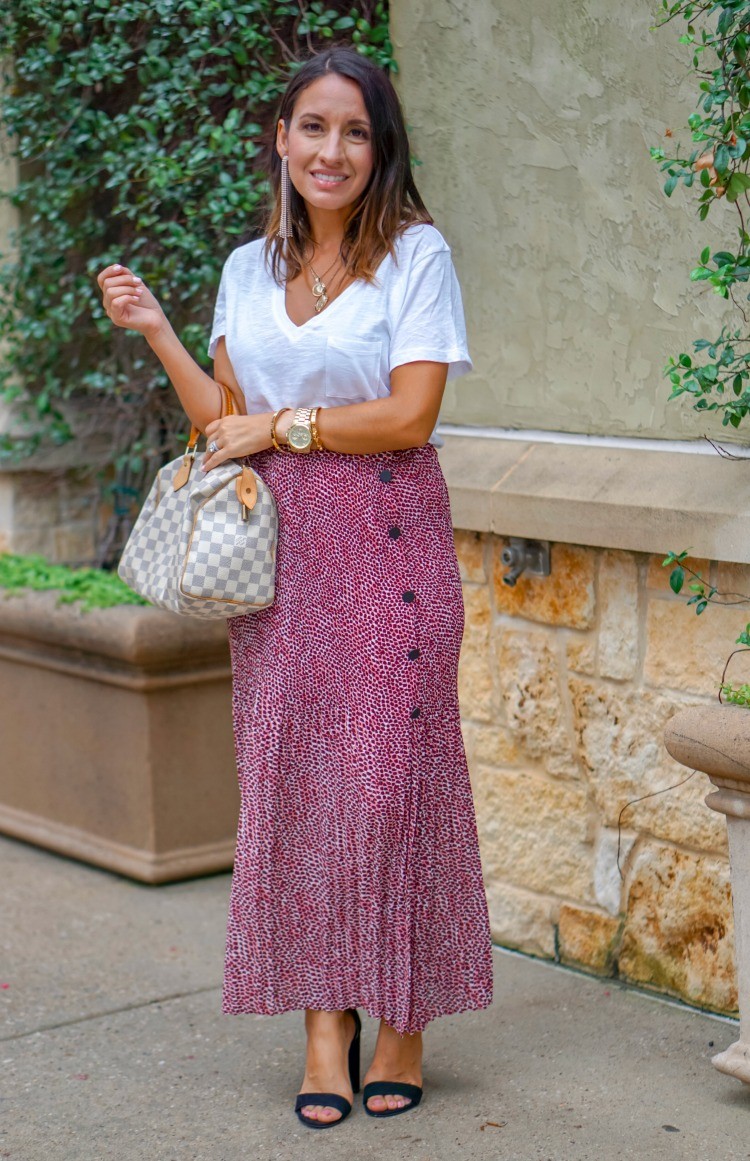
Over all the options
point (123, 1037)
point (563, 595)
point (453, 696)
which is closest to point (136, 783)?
point (123, 1037)

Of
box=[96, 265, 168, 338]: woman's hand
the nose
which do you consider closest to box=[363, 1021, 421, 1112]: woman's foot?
box=[96, 265, 168, 338]: woman's hand

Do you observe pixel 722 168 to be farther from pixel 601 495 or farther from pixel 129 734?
pixel 129 734

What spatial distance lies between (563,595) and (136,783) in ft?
5.05

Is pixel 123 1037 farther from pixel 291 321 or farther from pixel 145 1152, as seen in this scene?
pixel 291 321

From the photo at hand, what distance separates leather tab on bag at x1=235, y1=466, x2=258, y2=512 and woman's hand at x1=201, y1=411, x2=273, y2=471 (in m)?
0.04

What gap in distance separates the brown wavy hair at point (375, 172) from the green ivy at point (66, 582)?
1899 mm

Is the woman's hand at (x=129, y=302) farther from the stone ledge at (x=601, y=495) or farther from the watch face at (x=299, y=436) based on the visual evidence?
the stone ledge at (x=601, y=495)

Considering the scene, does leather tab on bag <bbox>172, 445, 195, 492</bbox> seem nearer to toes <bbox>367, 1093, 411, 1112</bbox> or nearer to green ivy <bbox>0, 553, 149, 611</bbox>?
toes <bbox>367, 1093, 411, 1112</bbox>

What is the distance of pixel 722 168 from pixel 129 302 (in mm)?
1134

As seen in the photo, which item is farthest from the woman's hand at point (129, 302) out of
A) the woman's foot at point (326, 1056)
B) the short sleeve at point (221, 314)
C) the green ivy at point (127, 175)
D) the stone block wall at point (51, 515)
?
the stone block wall at point (51, 515)

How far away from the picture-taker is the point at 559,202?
3.76m

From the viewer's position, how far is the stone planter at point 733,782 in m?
2.94

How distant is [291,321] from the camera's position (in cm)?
300

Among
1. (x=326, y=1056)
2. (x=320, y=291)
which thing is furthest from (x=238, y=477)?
(x=326, y=1056)
